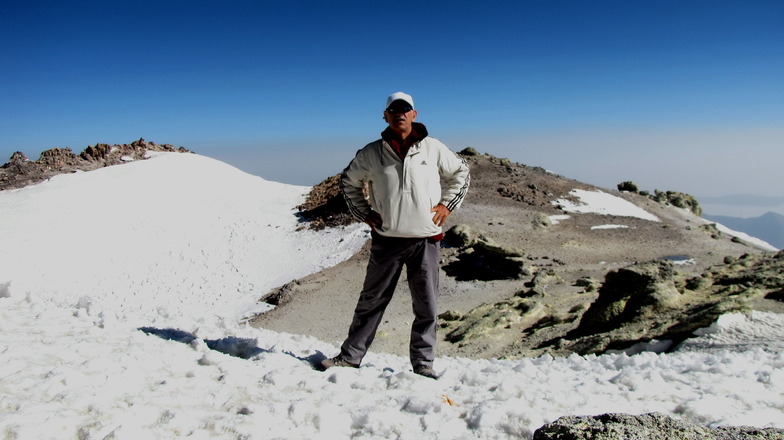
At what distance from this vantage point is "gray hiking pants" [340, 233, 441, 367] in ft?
15.8

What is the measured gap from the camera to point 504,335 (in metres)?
9.22

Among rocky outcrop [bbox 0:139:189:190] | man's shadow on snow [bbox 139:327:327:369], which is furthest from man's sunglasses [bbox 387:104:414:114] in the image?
rocky outcrop [bbox 0:139:189:190]

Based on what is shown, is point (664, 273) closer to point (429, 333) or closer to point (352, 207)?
point (429, 333)

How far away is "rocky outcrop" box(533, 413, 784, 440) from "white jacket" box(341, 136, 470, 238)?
2.33m

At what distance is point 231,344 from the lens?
546cm

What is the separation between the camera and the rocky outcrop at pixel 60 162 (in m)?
21.8

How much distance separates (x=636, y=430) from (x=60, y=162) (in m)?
26.8

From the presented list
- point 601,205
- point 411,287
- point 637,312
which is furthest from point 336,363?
point 601,205

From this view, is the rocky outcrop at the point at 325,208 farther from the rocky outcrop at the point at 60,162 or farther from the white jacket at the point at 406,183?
the white jacket at the point at 406,183

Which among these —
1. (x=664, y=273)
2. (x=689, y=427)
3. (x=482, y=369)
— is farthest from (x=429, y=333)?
(x=664, y=273)

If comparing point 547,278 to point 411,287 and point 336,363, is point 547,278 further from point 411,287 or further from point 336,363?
point 336,363

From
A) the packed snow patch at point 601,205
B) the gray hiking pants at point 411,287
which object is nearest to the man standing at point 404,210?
the gray hiking pants at point 411,287

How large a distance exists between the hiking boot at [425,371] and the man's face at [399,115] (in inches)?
88.3

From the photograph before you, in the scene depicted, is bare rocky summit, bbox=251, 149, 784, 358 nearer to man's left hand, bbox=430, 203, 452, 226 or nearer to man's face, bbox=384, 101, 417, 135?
man's left hand, bbox=430, 203, 452, 226
